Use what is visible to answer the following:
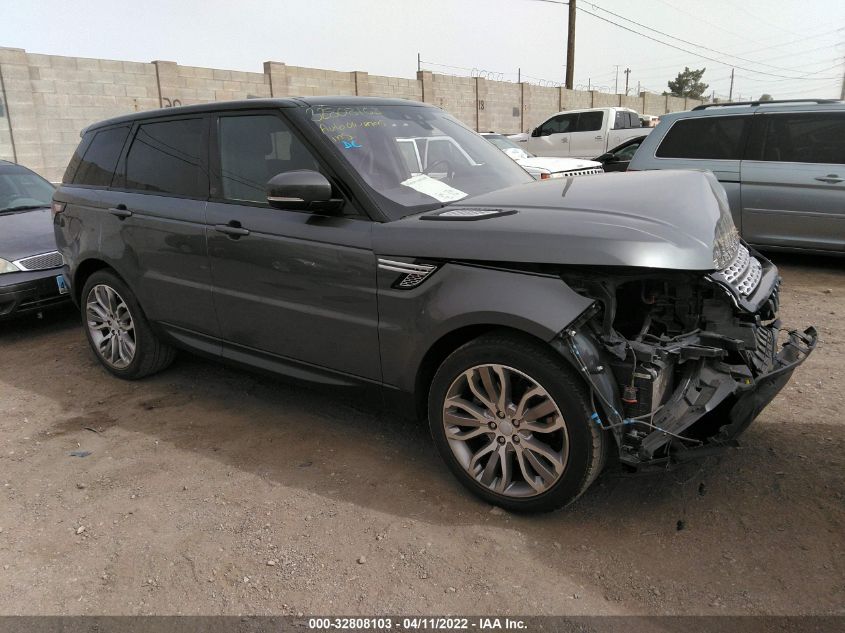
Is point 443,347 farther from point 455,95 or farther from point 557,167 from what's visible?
point 455,95

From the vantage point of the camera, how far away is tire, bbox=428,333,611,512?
8.49 feet

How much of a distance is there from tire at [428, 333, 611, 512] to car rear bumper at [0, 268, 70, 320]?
176 inches

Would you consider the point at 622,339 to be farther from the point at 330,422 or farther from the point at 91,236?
the point at 91,236

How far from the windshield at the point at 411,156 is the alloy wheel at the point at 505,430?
37.0 inches

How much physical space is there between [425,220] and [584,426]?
1181 mm

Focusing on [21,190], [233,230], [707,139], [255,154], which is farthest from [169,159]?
[707,139]

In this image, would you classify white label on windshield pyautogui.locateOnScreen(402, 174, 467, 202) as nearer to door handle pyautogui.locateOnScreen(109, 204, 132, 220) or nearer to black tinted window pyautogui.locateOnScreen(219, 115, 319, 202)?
black tinted window pyautogui.locateOnScreen(219, 115, 319, 202)

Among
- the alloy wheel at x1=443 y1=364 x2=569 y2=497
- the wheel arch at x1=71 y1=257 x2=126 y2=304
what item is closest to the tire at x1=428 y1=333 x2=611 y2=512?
the alloy wheel at x1=443 y1=364 x2=569 y2=497

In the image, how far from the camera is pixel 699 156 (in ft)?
24.3

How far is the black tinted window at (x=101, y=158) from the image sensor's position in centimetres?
454

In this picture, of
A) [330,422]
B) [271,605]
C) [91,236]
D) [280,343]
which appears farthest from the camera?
[91,236]

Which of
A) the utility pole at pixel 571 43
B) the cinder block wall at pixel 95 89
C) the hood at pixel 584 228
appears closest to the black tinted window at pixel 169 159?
the hood at pixel 584 228

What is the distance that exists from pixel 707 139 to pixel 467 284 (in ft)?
19.3

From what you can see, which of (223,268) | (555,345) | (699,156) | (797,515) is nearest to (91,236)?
(223,268)
